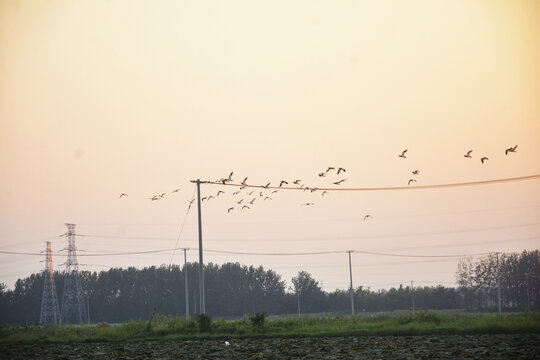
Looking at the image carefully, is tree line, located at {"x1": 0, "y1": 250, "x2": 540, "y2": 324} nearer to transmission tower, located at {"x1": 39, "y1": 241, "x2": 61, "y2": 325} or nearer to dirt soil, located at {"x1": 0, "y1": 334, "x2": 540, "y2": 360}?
transmission tower, located at {"x1": 39, "y1": 241, "x2": 61, "y2": 325}

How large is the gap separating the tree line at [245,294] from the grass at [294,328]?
74278 mm

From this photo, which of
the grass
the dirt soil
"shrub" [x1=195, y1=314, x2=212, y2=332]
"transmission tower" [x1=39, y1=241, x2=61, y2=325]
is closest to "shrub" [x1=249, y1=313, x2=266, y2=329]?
the grass

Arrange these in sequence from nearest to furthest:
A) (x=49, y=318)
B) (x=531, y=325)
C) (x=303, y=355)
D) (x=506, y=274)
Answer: (x=303, y=355), (x=531, y=325), (x=49, y=318), (x=506, y=274)

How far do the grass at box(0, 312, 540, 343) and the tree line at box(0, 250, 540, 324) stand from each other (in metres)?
74.3

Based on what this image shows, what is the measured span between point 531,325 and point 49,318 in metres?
72.3

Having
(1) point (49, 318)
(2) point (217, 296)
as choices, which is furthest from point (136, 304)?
(1) point (49, 318)

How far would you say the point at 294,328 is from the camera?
1592 inches

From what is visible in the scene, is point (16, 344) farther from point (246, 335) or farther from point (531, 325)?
point (531, 325)

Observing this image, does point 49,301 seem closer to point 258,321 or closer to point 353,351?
point 258,321

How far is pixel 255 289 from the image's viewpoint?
134 metres

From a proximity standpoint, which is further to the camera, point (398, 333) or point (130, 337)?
point (130, 337)

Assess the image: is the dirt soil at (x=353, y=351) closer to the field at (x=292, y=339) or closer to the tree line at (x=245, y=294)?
the field at (x=292, y=339)

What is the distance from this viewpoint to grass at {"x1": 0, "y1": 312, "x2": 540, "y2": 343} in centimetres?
3522

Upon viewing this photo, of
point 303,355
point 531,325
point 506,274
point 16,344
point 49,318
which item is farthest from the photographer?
point 506,274
